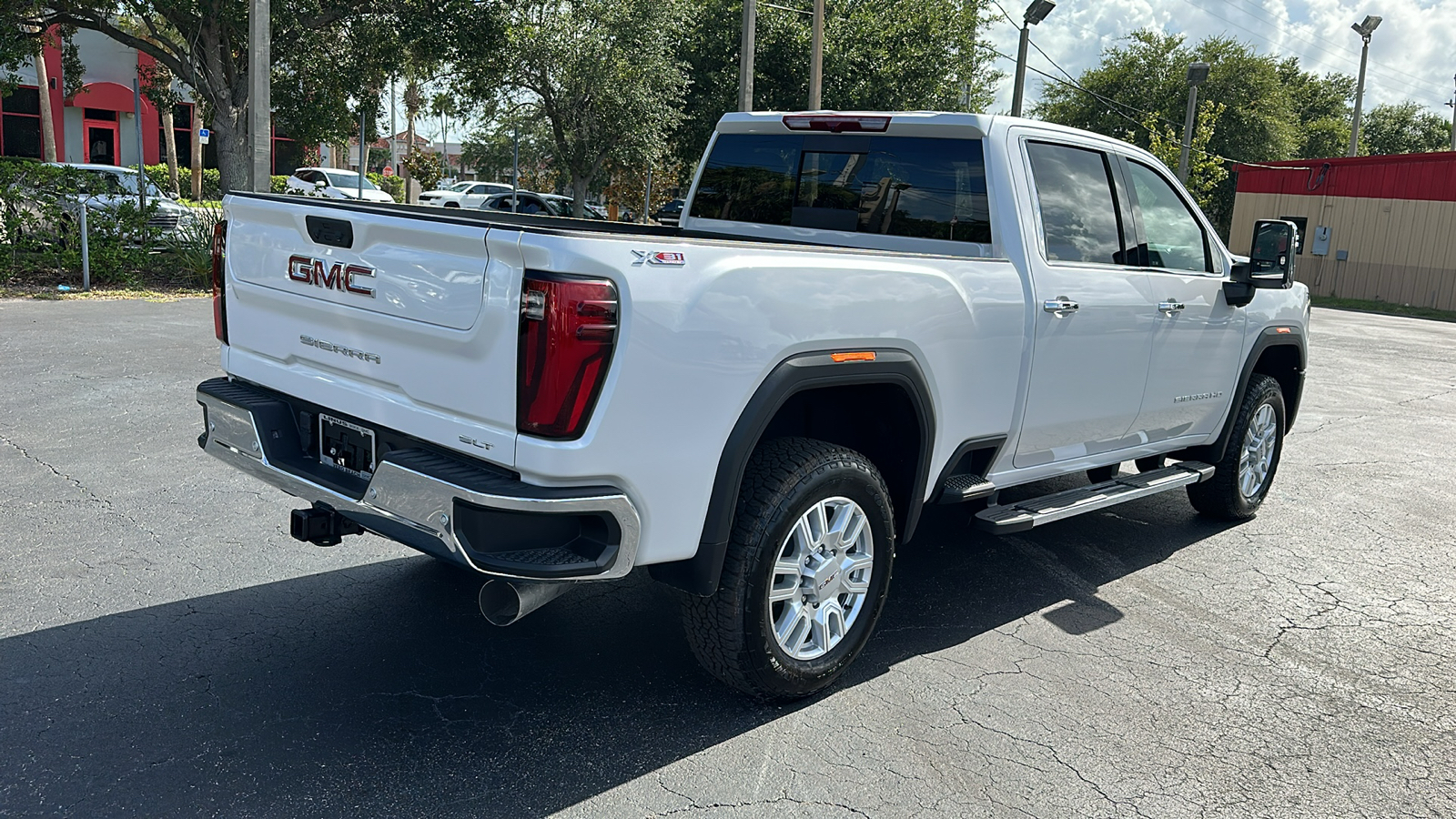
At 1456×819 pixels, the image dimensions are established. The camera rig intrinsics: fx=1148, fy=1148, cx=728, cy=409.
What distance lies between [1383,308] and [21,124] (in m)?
39.7

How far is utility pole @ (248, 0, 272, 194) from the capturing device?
15.0 m

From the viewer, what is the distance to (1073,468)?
5.03 meters

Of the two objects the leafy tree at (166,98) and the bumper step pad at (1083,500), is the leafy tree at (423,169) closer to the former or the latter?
the leafy tree at (166,98)

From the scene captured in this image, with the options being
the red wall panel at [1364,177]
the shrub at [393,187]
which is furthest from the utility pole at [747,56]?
the shrub at [393,187]

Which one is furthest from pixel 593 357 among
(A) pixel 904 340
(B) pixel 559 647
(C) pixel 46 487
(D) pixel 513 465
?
(C) pixel 46 487

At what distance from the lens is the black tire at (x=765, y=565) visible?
3533 millimetres

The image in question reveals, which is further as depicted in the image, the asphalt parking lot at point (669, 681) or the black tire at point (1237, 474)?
the black tire at point (1237, 474)

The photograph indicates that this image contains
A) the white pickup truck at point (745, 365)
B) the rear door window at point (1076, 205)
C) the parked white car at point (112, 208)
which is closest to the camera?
the white pickup truck at point (745, 365)

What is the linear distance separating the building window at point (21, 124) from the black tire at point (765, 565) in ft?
129

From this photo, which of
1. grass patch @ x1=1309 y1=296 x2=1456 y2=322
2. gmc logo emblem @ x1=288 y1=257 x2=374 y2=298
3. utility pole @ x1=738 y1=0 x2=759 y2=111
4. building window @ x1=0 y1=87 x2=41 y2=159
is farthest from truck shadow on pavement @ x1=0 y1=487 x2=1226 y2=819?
building window @ x1=0 y1=87 x2=41 y2=159

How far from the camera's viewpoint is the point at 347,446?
3.67 m

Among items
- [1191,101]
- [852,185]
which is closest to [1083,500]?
[852,185]

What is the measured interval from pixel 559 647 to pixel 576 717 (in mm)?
587

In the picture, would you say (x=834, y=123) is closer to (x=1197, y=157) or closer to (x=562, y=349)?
(x=562, y=349)
